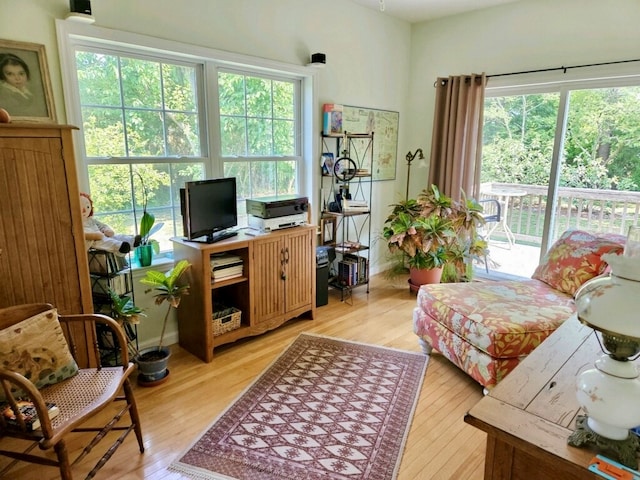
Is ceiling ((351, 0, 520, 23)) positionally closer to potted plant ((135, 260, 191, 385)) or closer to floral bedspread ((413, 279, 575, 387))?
floral bedspread ((413, 279, 575, 387))

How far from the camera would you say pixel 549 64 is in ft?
11.3

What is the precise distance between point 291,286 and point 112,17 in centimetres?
205

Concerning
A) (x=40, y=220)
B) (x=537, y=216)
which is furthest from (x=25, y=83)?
(x=537, y=216)

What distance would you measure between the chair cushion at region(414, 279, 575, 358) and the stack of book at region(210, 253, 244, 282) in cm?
127

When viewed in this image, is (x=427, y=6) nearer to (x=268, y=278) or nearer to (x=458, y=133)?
(x=458, y=133)

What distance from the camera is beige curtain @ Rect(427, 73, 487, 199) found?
150 inches

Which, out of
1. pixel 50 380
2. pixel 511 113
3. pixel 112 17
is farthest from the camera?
pixel 511 113

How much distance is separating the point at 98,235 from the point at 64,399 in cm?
86

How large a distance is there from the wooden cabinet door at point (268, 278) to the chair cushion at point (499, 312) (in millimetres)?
1018

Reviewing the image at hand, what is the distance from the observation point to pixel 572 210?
359 cm

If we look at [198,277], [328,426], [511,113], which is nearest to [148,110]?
[198,277]

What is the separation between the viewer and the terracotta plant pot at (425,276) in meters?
3.87

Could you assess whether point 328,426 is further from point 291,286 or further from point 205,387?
point 291,286

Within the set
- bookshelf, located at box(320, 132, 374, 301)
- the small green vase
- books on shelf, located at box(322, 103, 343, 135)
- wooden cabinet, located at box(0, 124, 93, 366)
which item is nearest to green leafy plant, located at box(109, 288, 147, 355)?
wooden cabinet, located at box(0, 124, 93, 366)
